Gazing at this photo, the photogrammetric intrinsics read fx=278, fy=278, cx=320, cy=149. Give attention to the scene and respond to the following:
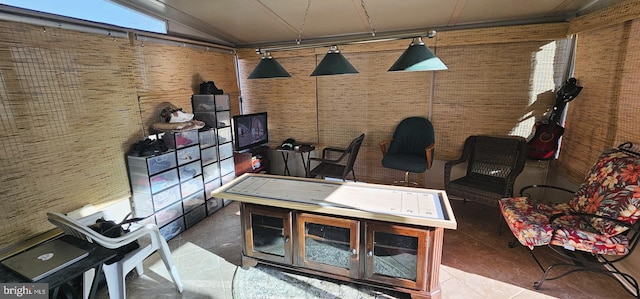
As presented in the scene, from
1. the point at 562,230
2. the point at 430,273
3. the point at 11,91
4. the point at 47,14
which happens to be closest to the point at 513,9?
the point at 562,230

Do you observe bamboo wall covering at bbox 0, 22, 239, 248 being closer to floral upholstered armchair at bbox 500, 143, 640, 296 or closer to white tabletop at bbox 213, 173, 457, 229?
white tabletop at bbox 213, 173, 457, 229

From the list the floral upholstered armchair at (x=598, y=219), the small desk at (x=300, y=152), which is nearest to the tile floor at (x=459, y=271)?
the floral upholstered armchair at (x=598, y=219)

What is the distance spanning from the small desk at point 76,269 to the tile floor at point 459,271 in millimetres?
536

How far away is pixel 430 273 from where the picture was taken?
186cm

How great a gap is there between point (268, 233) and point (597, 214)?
2.50m

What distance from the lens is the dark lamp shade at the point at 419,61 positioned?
5.76ft

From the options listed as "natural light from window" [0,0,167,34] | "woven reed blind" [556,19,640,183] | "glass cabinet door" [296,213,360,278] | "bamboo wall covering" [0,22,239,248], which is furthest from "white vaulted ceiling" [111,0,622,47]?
"glass cabinet door" [296,213,360,278]

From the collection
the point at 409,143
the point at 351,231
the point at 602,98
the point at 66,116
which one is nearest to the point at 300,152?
the point at 409,143

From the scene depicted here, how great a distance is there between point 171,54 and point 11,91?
154 centimetres

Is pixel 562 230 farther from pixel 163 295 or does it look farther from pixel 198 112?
pixel 198 112

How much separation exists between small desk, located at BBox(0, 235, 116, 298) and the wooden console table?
2.63ft

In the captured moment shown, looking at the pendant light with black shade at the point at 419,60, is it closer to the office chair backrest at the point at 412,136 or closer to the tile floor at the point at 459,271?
the tile floor at the point at 459,271

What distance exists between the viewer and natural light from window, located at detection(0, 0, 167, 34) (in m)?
2.11

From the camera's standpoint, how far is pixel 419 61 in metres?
1.77
